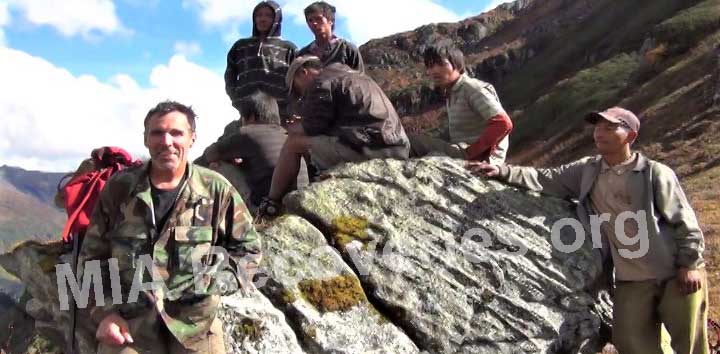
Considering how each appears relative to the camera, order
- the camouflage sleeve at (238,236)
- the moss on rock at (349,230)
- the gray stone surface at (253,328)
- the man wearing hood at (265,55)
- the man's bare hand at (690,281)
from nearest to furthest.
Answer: the camouflage sleeve at (238,236) < the gray stone surface at (253,328) < the man's bare hand at (690,281) < the moss on rock at (349,230) < the man wearing hood at (265,55)

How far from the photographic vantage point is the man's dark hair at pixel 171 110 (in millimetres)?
4809

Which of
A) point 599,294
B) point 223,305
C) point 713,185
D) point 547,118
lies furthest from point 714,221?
point 547,118

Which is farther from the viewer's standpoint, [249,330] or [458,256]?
[458,256]

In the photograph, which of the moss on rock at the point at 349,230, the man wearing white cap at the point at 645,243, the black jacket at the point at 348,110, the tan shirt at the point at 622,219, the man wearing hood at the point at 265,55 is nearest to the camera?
the man wearing white cap at the point at 645,243

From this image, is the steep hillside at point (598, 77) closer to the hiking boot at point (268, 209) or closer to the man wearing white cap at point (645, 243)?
the man wearing white cap at point (645, 243)

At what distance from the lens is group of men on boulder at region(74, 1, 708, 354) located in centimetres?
491

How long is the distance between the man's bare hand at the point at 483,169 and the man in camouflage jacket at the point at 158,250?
12.1 ft

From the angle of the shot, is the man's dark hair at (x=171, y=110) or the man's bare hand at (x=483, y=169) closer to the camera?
the man's dark hair at (x=171, y=110)

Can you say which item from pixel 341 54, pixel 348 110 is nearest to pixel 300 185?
pixel 348 110

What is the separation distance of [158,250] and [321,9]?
5.90m

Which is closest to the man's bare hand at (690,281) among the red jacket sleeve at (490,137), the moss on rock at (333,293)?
the red jacket sleeve at (490,137)

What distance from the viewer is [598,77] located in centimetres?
6122

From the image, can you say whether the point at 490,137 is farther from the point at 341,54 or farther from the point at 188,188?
the point at 188,188

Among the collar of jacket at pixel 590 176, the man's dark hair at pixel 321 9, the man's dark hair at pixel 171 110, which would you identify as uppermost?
the man's dark hair at pixel 321 9
